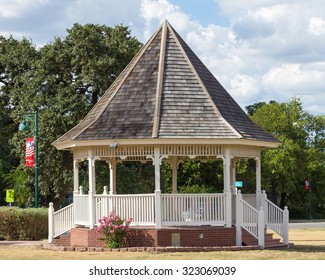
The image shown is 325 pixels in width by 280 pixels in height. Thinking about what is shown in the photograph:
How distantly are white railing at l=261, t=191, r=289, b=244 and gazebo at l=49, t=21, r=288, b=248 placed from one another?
4cm

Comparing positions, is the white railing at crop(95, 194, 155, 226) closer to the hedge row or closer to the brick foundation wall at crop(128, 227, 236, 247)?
the brick foundation wall at crop(128, 227, 236, 247)

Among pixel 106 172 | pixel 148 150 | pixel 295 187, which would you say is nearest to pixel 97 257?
pixel 148 150

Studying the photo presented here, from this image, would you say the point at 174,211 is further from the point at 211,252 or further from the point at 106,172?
the point at 106,172

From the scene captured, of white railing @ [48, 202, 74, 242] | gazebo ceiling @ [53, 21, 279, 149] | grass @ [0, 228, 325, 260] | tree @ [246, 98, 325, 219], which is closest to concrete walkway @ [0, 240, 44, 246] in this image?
white railing @ [48, 202, 74, 242]

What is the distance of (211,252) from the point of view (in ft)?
85.4

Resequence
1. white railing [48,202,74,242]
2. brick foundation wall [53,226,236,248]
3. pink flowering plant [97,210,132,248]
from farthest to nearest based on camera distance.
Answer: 1. white railing [48,202,74,242]
2. brick foundation wall [53,226,236,248]
3. pink flowering plant [97,210,132,248]

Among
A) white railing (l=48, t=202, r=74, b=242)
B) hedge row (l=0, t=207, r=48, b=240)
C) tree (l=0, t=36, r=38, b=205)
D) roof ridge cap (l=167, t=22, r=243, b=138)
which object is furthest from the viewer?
tree (l=0, t=36, r=38, b=205)

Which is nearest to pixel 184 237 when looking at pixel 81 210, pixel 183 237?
pixel 183 237

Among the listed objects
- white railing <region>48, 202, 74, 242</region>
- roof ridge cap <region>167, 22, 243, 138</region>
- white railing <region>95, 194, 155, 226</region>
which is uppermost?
roof ridge cap <region>167, 22, 243, 138</region>

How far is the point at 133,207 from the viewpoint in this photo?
89.4 ft

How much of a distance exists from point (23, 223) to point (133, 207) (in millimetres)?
9129

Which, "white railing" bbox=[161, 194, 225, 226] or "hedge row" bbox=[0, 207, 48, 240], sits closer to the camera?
"white railing" bbox=[161, 194, 225, 226]

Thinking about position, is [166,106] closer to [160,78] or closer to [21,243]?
[160,78]

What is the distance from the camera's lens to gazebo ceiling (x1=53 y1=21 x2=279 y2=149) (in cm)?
2723
